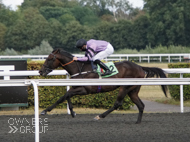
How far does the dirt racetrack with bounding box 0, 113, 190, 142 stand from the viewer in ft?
18.0

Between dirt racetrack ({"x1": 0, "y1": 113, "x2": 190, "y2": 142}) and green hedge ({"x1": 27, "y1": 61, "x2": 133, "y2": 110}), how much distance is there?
120 centimetres

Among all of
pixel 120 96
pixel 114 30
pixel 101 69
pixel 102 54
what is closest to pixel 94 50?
pixel 102 54

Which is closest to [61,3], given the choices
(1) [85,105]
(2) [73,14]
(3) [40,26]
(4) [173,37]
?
(2) [73,14]

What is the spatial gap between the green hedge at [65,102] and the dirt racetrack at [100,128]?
47.1 inches

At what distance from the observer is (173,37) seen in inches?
1631

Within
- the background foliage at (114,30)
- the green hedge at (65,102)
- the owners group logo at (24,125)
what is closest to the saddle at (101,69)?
the owners group logo at (24,125)

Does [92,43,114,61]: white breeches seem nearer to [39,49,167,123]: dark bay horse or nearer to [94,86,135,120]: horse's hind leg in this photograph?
[39,49,167,123]: dark bay horse

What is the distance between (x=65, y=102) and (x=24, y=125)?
260 cm

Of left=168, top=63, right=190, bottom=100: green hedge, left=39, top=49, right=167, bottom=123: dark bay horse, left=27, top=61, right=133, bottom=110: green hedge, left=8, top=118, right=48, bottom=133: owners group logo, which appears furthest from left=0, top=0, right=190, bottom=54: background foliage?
left=8, top=118, right=48, bottom=133: owners group logo

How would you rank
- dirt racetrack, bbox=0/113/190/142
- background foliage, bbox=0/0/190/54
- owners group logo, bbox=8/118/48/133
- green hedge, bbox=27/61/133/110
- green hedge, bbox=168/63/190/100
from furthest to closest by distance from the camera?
background foliage, bbox=0/0/190/54
green hedge, bbox=168/63/190/100
green hedge, bbox=27/61/133/110
owners group logo, bbox=8/118/48/133
dirt racetrack, bbox=0/113/190/142

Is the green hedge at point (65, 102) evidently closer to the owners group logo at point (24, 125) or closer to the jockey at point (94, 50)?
the owners group logo at point (24, 125)

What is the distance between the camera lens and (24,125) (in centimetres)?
673

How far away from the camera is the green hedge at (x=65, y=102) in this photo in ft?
30.2

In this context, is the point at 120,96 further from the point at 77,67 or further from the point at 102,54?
the point at 77,67
